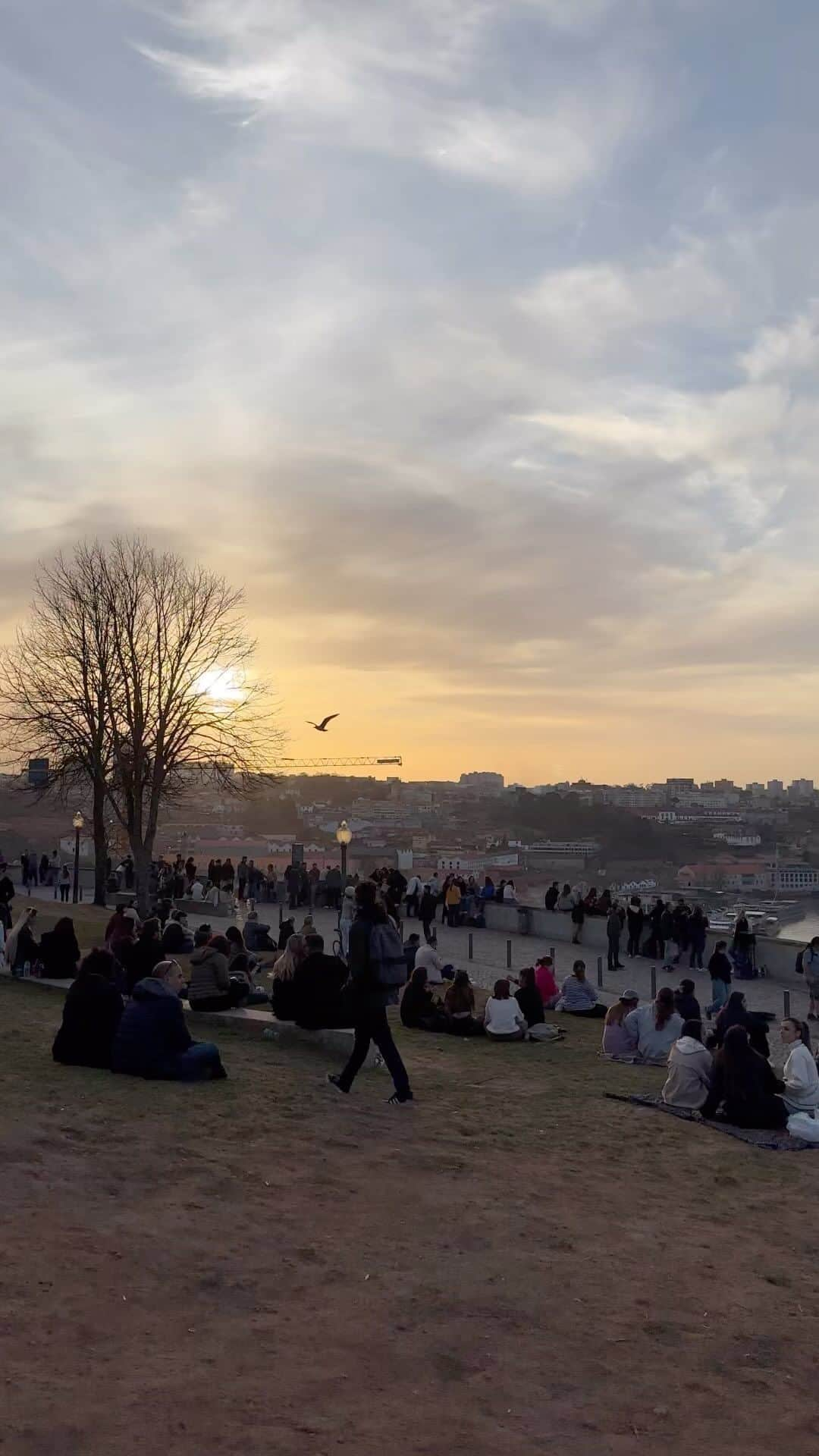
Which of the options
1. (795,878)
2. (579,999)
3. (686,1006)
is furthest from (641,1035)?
(795,878)

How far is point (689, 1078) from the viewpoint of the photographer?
33.7ft

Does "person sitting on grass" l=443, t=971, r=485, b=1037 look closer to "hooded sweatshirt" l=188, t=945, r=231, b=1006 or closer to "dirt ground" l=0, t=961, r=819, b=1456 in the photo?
"hooded sweatshirt" l=188, t=945, r=231, b=1006

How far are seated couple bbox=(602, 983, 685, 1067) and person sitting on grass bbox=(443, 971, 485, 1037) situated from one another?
1.55 m

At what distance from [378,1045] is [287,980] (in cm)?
292

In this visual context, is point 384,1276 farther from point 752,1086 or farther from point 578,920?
point 578,920

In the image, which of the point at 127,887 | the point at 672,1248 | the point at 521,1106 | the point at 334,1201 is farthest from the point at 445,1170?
the point at 127,887

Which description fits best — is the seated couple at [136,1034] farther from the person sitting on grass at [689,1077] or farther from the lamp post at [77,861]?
the lamp post at [77,861]

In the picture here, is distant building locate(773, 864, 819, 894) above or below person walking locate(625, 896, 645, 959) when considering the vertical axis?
below

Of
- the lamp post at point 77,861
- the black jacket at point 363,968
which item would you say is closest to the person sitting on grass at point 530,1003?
the black jacket at point 363,968

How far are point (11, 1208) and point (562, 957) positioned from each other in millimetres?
20600

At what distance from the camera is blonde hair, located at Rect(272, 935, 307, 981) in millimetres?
12219

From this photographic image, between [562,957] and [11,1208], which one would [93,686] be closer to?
[562,957]

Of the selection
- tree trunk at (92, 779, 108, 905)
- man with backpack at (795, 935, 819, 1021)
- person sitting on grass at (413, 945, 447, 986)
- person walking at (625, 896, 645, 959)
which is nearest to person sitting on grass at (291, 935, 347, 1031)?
person sitting on grass at (413, 945, 447, 986)

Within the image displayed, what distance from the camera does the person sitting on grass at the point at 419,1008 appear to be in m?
14.0
